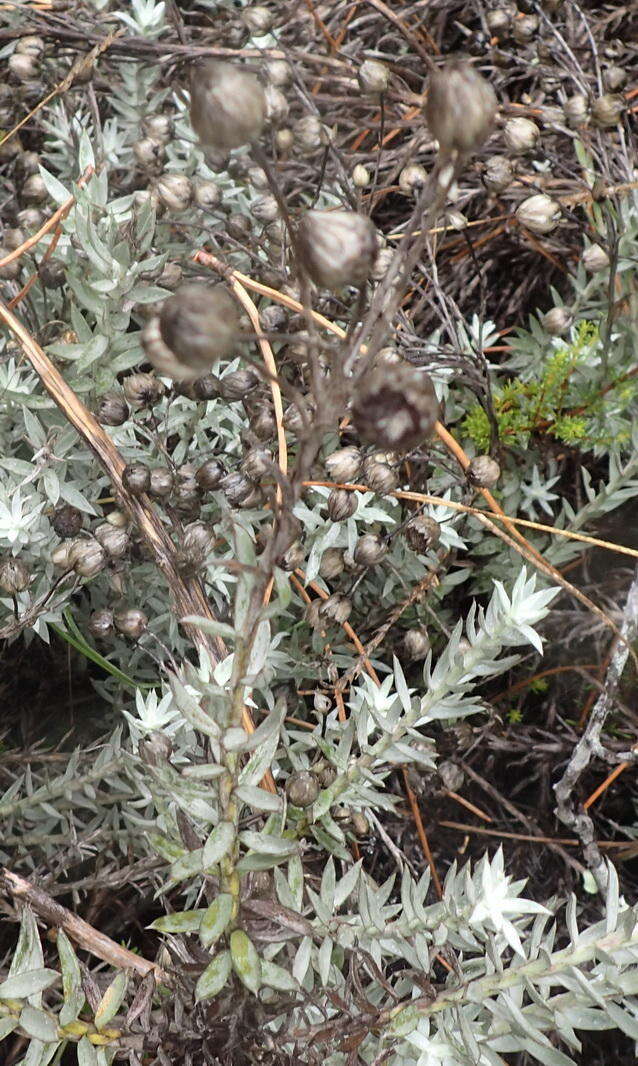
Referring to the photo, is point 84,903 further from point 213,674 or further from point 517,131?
point 517,131

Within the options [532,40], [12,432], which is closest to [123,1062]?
Result: [12,432]

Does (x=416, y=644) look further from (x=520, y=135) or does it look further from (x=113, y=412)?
(x=520, y=135)

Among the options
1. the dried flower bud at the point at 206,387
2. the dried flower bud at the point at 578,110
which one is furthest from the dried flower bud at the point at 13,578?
the dried flower bud at the point at 578,110

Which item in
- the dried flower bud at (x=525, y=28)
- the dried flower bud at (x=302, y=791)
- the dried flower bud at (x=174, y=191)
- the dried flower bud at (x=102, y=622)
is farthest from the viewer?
the dried flower bud at (x=525, y=28)

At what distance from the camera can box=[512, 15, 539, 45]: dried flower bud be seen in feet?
5.97

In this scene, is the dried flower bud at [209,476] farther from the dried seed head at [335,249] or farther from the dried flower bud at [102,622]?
the dried seed head at [335,249]

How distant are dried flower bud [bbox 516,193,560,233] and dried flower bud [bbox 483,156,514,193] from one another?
0.05m

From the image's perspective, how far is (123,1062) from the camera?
4.48ft

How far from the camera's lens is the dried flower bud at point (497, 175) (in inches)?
62.2

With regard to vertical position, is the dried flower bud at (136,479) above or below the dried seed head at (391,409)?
below

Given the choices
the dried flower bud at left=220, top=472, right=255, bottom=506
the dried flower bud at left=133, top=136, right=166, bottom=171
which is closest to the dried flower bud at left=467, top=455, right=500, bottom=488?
the dried flower bud at left=220, top=472, right=255, bottom=506

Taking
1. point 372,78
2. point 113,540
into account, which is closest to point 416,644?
point 113,540

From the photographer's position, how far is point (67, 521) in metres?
1.37

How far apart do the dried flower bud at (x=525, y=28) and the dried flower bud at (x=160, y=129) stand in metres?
0.69
